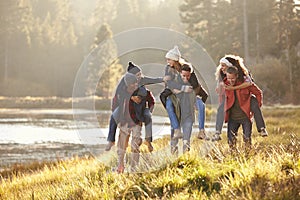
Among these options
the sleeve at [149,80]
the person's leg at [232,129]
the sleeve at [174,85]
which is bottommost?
the person's leg at [232,129]

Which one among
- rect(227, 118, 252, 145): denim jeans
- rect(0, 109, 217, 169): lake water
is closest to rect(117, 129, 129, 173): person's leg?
rect(227, 118, 252, 145): denim jeans

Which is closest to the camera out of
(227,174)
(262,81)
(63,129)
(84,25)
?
(227,174)

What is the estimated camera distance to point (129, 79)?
777 centimetres

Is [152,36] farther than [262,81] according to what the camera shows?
No

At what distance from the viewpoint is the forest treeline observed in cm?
3994

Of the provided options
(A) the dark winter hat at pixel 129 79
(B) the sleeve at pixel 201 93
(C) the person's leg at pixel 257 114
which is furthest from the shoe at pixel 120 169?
(C) the person's leg at pixel 257 114

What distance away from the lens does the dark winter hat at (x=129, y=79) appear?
7738 mm

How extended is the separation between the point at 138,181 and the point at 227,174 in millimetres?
1237

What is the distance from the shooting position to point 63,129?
91.6ft

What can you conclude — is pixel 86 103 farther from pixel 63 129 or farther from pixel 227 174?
pixel 227 174

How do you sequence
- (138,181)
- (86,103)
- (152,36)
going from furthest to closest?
(86,103) → (152,36) → (138,181)

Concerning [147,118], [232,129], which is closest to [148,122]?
[147,118]

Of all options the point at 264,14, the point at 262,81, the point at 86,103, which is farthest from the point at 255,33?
the point at 86,103

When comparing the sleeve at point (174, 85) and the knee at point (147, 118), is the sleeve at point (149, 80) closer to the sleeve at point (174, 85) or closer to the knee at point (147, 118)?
the sleeve at point (174, 85)
